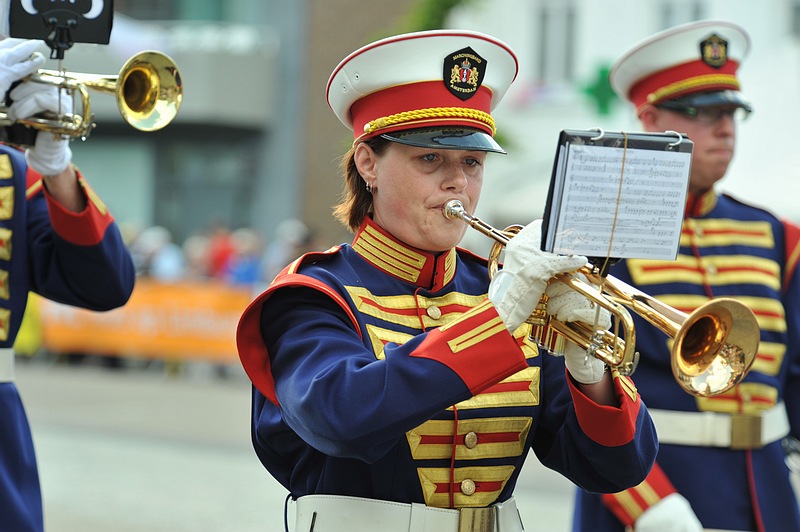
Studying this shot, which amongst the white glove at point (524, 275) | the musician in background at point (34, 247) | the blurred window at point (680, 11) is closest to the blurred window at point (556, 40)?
the blurred window at point (680, 11)

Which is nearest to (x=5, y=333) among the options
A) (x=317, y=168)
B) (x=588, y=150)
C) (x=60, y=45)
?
(x=60, y=45)

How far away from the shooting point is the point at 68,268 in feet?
12.2

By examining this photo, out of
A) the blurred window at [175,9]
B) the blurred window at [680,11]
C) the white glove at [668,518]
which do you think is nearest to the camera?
the white glove at [668,518]

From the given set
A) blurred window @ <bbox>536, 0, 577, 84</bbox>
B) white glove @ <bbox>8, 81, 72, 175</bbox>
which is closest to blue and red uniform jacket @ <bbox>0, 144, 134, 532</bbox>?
white glove @ <bbox>8, 81, 72, 175</bbox>

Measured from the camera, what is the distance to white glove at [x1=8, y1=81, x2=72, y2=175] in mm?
→ 3430

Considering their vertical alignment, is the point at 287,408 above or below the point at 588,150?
below

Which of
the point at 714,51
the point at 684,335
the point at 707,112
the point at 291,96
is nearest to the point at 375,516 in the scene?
the point at 684,335

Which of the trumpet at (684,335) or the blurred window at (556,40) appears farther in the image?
the blurred window at (556,40)

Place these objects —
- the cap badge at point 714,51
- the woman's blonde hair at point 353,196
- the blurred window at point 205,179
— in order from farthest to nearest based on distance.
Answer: the blurred window at point 205,179, the cap badge at point 714,51, the woman's blonde hair at point 353,196

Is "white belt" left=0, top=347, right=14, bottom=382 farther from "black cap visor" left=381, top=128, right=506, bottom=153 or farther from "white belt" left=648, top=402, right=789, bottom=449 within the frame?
"white belt" left=648, top=402, right=789, bottom=449

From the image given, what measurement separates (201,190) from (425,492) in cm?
2122

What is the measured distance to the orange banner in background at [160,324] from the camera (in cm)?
1446

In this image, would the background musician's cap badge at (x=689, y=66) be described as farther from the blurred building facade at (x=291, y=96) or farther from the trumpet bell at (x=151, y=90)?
the blurred building facade at (x=291, y=96)

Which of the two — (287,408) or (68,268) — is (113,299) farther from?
(287,408)
